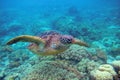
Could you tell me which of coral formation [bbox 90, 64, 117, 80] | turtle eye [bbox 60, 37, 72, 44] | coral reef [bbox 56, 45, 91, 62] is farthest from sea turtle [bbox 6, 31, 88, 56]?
coral reef [bbox 56, 45, 91, 62]

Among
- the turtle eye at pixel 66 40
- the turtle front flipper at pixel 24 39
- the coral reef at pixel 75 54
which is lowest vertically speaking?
the turtle front flipper at pixel 24 39

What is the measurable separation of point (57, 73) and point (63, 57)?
4.21 ft

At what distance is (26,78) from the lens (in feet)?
17.9

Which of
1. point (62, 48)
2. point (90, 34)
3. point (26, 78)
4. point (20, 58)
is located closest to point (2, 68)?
point (20, 58)

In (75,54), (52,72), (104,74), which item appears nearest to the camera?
(104,74)

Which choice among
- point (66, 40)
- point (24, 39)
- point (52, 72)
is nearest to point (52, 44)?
point (66, 40)

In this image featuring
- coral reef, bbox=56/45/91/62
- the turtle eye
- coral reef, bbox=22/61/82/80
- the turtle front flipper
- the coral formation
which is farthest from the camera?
coral reef, bbox=56/45/91/62

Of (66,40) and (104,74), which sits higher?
(66,40)

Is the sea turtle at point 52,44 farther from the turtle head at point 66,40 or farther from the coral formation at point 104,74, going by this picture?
the coral formation at point 104,74

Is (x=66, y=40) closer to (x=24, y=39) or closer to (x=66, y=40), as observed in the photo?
(x=66, y=40)

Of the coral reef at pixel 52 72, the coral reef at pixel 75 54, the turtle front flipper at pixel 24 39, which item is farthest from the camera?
the coral reef at pixel 75 54

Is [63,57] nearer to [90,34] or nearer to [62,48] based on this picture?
[62,48]

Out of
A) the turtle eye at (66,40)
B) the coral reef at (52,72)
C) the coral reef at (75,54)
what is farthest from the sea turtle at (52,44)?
the coral reef at (75,54)

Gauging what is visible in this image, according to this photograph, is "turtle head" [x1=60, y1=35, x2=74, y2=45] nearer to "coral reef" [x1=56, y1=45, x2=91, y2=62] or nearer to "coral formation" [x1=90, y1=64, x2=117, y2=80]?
"coral formation" [x1=90, y1=64, x2=117, y2=80]
